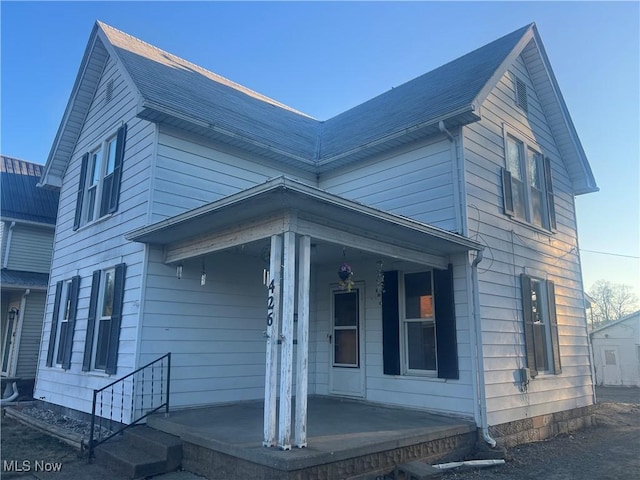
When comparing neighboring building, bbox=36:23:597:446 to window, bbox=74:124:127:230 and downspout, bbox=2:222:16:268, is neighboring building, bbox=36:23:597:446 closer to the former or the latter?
window, bbox=74:124:127:230

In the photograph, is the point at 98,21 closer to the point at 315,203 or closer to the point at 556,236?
Answer: the point at 315,203

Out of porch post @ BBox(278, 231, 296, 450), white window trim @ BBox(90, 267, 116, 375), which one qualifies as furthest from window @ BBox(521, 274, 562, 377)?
white window trim @ BBox(90, 267, 116, 375)

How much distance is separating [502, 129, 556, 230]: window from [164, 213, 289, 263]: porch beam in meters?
4.81

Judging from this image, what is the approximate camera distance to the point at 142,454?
532 cm

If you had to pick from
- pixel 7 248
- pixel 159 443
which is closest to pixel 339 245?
pixel 159 443

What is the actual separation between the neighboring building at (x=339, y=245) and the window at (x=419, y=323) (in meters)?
0.02

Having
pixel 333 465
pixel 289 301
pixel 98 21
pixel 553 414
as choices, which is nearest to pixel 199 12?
pixel 98 21

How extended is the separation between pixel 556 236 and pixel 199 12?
857cm

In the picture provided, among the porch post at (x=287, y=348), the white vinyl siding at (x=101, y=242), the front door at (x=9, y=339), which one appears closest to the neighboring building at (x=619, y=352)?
the porch post at (x=287, y=348)

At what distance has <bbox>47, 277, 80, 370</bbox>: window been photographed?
8633mm

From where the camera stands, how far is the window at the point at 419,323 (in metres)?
7.02

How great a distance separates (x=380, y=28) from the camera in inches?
370

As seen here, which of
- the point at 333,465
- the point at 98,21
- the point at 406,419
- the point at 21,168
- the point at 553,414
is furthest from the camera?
the point at 21,168

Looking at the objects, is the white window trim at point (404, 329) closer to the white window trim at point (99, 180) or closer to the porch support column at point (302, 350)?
the porch support column at point (302, 350)
